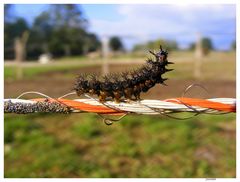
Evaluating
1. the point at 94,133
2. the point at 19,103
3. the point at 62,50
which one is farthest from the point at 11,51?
the point at 19,103

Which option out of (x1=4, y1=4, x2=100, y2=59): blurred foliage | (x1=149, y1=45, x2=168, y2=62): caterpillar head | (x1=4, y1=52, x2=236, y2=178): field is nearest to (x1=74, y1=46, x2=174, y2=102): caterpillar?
(x1=149, y1=45, x2=168, y2=62): caterpillar head

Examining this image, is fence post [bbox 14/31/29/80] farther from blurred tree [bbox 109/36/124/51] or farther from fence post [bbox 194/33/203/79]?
fence post [bbox 194/33/203/79]

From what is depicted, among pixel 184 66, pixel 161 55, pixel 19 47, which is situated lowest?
pixel 161 55

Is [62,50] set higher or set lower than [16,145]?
higher

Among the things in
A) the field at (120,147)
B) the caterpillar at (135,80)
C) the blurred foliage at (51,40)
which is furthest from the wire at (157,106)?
the blurred foliage at (51,40)

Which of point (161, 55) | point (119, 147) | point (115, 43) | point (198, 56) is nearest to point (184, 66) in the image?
point (198, 56)

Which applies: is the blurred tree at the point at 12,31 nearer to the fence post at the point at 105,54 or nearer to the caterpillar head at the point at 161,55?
the fence post at the point at 105,54

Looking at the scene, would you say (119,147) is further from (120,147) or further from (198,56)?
(198,56)

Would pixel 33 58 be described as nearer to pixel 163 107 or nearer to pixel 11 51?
pixel 11 51
